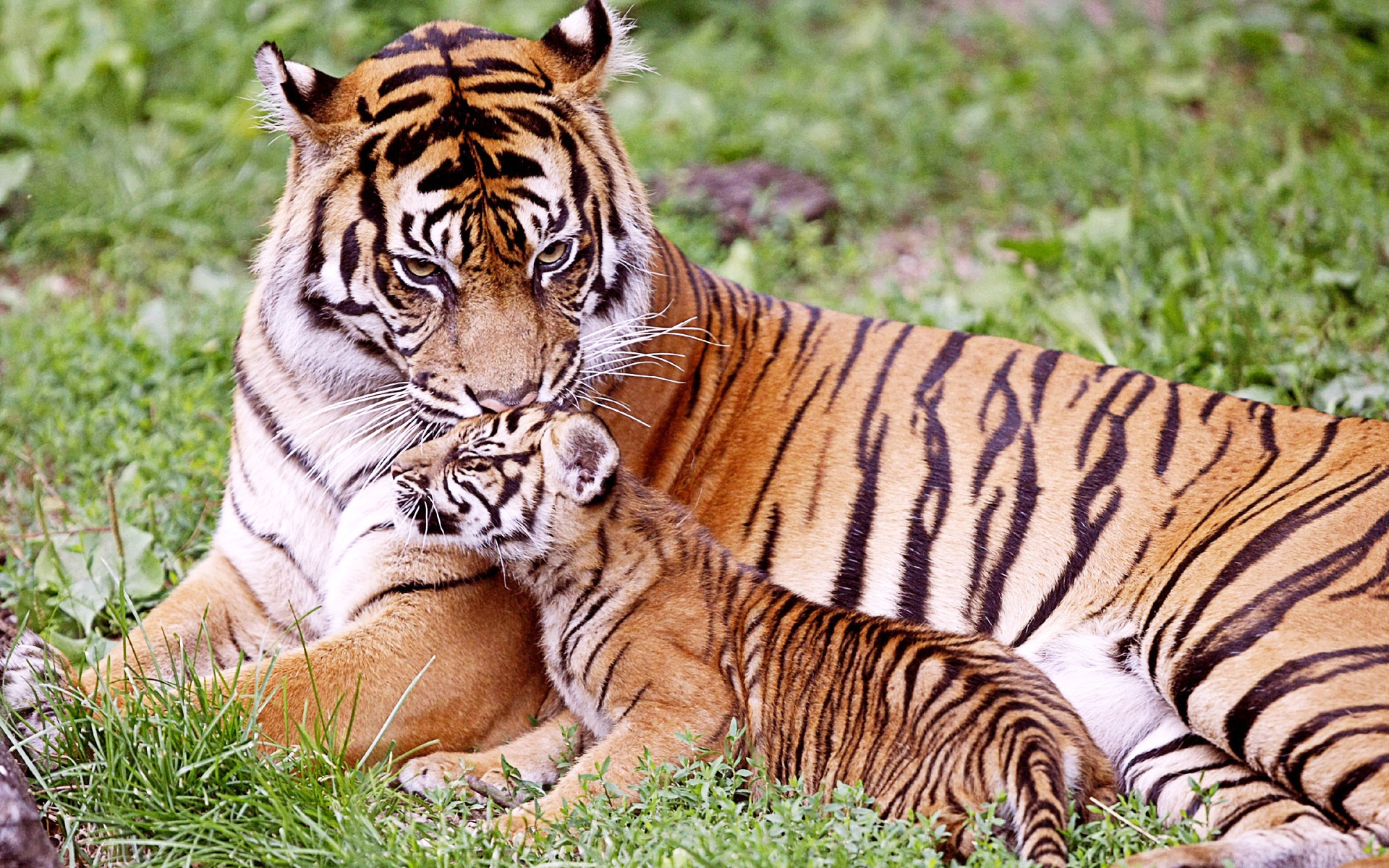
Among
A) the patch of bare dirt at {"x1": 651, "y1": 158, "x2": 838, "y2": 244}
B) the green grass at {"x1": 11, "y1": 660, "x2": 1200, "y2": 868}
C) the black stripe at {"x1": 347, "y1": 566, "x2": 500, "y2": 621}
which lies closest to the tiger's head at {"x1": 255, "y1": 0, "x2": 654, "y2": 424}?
the black stripe at {"x1": 347, "y1": 566, "x2": 500, "y2": 621}

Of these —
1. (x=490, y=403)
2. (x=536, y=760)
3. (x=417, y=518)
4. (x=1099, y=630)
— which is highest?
(x=490, y=403)

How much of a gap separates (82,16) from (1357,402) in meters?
6.57

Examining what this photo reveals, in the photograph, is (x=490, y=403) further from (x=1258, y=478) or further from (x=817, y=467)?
(x=1258, y=478)

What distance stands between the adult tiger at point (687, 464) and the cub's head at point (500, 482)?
0.08 m

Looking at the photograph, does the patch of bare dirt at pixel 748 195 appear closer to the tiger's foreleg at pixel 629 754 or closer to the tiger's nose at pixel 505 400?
the tiger's nose at pixel 505 400

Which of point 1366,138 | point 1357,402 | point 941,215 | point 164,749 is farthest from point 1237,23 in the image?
point 164,749

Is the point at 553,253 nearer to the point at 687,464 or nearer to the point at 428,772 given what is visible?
the point at 687,464

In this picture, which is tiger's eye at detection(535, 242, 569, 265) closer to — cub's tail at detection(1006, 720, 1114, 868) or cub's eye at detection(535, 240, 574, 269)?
cub's eye at detection(535, 240, 574, 269)

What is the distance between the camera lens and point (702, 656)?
10.6 ft

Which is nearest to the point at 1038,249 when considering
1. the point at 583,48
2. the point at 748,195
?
the point at 748,195

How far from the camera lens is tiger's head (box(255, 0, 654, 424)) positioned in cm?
323

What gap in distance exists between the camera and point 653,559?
131 inches

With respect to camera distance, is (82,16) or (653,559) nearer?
(653,559)

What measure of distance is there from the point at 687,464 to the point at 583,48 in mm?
1143
